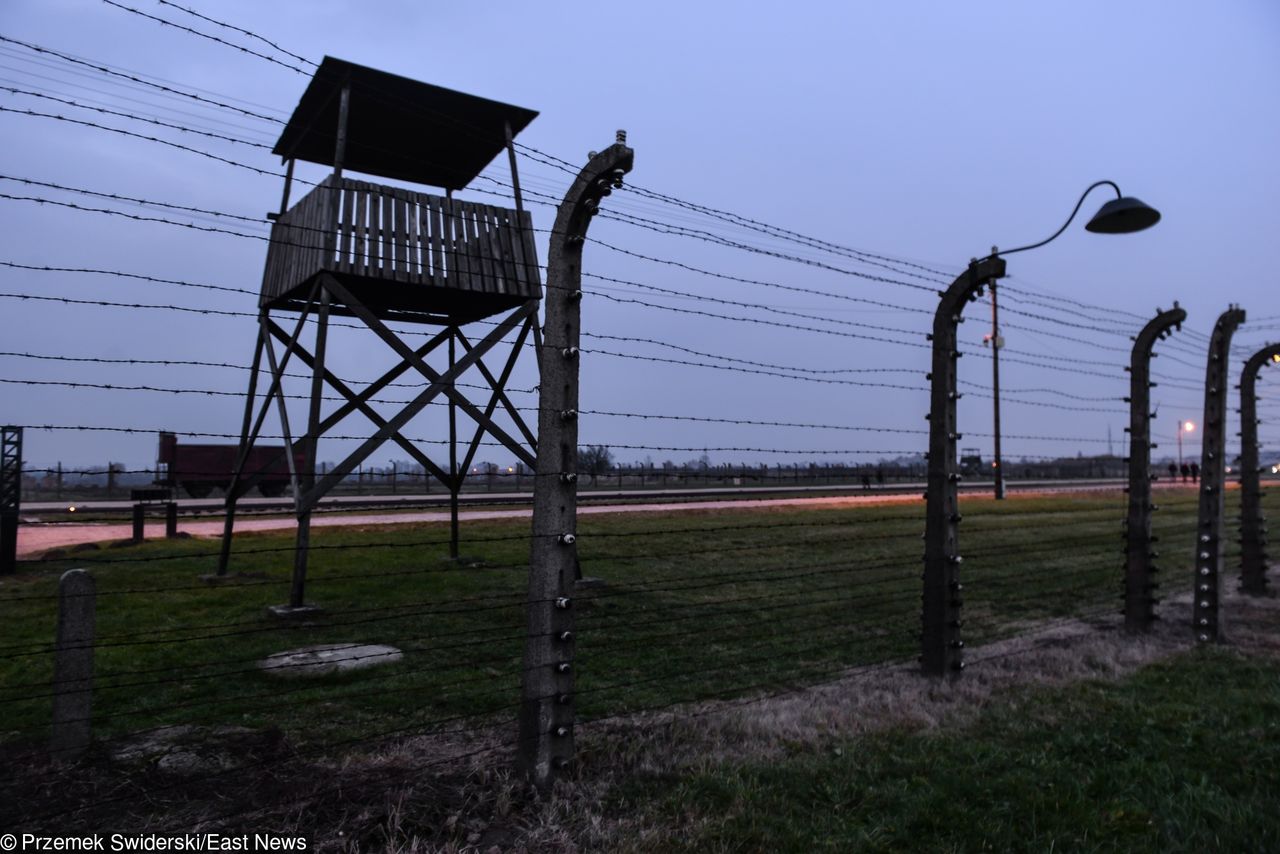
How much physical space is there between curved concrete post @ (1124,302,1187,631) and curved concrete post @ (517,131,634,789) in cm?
757

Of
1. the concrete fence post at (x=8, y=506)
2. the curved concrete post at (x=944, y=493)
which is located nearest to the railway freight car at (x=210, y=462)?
the concrete fence post at (x=8, y=506)

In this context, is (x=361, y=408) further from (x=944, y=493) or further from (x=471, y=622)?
(x=944, y=493)

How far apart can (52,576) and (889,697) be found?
12730 mm

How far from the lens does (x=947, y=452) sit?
7344mm

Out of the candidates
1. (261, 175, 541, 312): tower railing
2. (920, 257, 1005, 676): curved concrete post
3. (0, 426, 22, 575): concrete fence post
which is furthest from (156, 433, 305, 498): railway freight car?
(920, 257, 1005, 676): curved concrete post

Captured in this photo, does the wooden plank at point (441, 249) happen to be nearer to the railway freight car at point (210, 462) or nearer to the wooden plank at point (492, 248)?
the wooden plank at point (492, 248)

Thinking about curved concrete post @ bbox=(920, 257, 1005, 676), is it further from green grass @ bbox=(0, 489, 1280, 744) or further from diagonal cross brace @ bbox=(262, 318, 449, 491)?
diagonal cross brace @ bbox=(262, 318, 449, 491)

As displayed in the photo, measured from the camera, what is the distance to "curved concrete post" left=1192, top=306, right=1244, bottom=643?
9.05 metres

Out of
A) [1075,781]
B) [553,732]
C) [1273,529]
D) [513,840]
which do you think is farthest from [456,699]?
[1273,529]

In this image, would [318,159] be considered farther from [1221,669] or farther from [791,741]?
[1221,669]

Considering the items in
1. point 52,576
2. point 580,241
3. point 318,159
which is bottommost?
point 52,576

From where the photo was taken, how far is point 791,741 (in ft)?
17.5

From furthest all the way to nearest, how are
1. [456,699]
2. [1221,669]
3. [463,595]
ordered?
[463,595] < [1221,669] < [456,699]

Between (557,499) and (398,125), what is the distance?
8.78m
